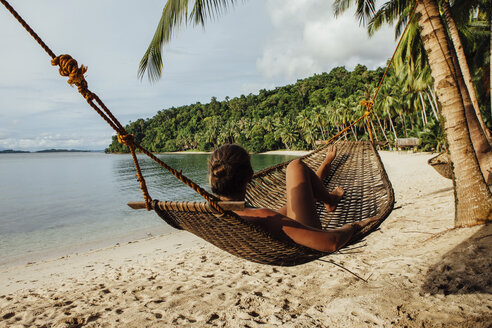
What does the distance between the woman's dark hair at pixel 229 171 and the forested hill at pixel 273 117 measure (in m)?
31.5

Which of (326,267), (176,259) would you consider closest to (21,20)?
(326,267)

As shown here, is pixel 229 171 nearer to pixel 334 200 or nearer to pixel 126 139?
pixel 126 139

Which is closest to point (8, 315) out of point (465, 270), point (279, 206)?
point (279, 206)

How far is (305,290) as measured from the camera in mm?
2750

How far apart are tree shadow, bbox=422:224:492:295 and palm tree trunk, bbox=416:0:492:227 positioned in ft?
0.87

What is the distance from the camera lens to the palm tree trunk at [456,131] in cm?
293

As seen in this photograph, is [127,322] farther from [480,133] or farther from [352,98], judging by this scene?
[352,98]

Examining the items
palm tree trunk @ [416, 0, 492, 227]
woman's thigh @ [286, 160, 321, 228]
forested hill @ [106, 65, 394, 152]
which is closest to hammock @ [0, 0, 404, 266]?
woman's thigh @ [286, 160, 321, 228]

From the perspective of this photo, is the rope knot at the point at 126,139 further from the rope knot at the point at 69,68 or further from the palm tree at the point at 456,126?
the palm tree at the point at 456,126

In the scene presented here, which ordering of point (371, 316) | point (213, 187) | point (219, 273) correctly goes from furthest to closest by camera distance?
point (219, 273), point (371, 316), point (213, 187)

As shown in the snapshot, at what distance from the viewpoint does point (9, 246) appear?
8430 mm

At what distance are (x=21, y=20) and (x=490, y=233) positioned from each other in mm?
3656

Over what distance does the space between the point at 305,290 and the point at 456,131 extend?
6.92 feet

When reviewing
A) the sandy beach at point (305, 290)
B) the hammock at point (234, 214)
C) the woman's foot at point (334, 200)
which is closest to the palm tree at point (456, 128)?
the sandy beach at point (305, 290)
